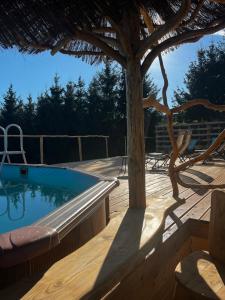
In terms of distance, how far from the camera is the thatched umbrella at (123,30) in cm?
158

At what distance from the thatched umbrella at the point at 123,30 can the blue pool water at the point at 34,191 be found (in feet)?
3.14

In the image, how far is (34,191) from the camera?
4262 millimetres

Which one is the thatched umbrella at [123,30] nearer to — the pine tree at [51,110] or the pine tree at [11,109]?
the pine tree at [51,110]

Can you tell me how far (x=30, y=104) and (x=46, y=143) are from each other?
3419 mm

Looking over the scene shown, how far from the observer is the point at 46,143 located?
13445mm

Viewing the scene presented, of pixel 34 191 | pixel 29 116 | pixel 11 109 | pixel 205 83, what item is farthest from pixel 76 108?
pixel 34 191

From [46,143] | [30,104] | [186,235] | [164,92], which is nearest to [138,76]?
[164,92]

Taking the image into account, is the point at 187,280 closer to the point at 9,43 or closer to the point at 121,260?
the point at 121,260

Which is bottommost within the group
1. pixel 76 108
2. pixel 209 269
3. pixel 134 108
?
pixel 209 269

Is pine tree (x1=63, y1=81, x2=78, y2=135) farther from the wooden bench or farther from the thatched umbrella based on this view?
the wooden bench

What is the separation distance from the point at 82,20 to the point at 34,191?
2903 mm

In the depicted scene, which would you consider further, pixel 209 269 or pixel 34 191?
pixel 34 191

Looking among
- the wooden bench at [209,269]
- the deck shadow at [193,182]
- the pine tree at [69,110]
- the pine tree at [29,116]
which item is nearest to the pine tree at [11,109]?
the pine tree at [29,116]

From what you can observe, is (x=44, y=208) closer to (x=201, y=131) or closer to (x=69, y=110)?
(x=201, y=131)
